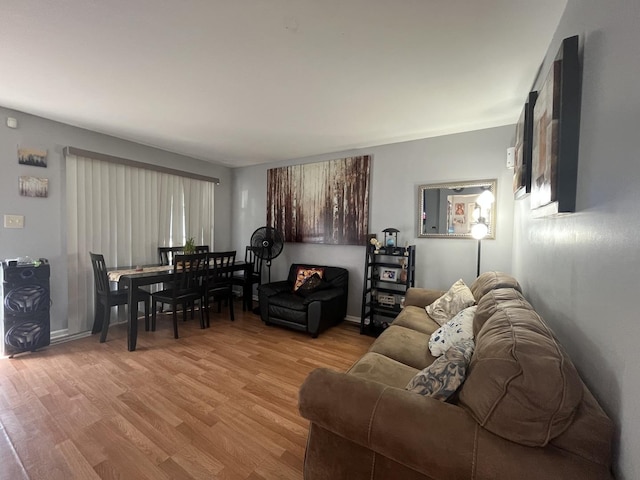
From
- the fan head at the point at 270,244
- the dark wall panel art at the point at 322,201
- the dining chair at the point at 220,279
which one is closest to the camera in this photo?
the dining chair at the point at 220,279

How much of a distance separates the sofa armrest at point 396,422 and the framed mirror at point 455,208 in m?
2.30

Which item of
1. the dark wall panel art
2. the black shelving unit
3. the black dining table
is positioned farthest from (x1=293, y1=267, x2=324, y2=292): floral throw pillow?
the black dining table

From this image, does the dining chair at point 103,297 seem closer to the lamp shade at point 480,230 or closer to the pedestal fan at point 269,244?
the pedestal fan at point 269,244

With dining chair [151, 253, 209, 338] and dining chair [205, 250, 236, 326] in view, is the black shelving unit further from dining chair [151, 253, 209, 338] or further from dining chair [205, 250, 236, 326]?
dining chair [151, 253, 209, 338]

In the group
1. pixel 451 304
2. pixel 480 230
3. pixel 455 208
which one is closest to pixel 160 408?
pixel 451 304

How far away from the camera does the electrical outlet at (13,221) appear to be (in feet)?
8.59

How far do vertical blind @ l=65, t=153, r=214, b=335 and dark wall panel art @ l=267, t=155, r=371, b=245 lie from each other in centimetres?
139

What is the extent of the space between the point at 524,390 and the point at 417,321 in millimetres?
1556

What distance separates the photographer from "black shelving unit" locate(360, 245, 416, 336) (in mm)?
3133

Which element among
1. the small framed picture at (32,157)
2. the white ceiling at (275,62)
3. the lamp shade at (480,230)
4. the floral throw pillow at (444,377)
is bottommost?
the floral throw pillow at (444,377)

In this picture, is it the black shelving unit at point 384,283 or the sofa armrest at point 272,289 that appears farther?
the sofa armrest at point 272,289

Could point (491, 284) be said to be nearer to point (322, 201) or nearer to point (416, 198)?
point (416, 198)

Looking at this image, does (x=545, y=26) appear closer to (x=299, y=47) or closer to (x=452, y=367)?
(x=299, y=47)

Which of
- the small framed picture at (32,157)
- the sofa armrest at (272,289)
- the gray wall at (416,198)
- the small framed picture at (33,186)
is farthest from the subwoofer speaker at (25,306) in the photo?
the gray wall at (416,198)
